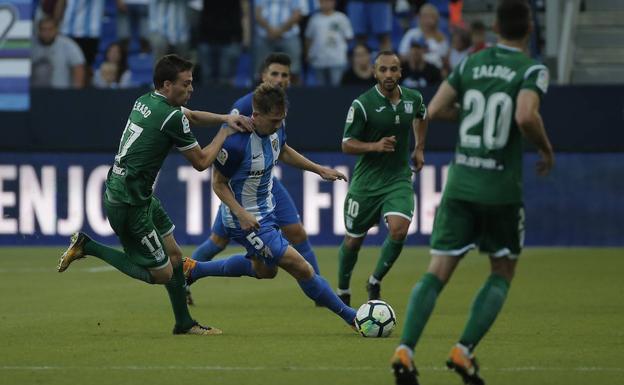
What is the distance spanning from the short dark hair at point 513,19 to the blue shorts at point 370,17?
13.0 metres

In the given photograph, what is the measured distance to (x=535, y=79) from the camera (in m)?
7.24

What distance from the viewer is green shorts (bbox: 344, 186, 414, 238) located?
39.0 feet

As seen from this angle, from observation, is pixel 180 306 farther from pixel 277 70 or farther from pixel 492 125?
pixel 492 125

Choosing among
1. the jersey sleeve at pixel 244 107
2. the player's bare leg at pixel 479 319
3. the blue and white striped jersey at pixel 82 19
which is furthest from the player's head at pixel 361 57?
the player's bare leg at pixel 479 319

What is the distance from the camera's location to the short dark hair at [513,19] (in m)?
7.24

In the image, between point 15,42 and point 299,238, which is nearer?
point 299,238

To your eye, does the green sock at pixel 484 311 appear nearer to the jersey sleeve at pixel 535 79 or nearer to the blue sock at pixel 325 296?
the jersey sleeve at pixel 535 79

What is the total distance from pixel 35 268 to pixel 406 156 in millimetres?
5965

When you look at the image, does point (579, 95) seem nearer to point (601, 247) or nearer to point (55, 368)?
point (601, 247)

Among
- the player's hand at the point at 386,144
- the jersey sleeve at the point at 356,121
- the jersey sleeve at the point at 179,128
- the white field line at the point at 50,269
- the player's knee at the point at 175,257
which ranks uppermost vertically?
the jersey sleeve at the point at 179,128

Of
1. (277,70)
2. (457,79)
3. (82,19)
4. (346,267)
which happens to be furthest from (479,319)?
(82,19)

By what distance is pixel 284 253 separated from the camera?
9805 millimetres

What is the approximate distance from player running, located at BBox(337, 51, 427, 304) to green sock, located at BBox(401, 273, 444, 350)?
4416 millimetres

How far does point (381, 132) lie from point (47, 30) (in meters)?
9.32
